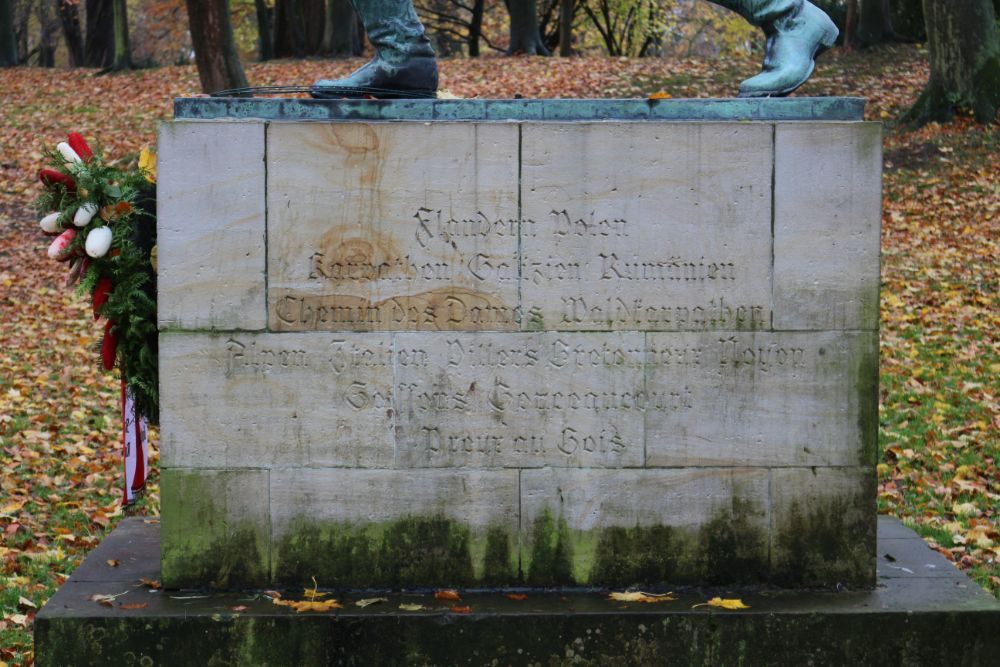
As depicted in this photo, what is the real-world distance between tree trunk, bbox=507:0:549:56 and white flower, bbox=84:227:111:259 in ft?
81.0

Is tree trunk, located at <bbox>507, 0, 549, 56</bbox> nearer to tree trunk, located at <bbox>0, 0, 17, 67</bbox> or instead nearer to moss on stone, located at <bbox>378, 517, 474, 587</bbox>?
tree trunk, located at <bbox>0, 0, 17, 67</bbox>

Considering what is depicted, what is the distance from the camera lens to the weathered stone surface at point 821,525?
5.38 meters

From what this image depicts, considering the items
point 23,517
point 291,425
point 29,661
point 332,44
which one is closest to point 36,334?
point 23,517

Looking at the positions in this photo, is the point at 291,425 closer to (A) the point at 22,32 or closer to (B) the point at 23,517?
(B) the point at 23,517

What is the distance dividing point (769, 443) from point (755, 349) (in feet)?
1.26

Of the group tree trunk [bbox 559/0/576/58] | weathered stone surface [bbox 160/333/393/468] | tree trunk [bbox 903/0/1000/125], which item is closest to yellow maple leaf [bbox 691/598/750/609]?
weathered stone surface [bbox 160/333/393/468]

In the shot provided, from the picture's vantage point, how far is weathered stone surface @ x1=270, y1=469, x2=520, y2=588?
538cm

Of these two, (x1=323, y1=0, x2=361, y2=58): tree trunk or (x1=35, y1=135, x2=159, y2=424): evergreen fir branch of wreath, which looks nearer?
(x1=35, y1=135, x2=159, y2=424): evergreen fir branch of wreath

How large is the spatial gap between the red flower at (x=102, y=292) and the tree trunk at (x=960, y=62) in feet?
53.6

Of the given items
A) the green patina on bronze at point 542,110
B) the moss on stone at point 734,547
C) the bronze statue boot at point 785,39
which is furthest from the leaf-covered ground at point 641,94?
the bronze statue boot at point 785,39

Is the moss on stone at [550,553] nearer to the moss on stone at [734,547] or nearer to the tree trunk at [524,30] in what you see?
the moss on stone at [734,547]

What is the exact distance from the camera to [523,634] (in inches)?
201

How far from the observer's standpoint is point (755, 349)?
17.6 ft

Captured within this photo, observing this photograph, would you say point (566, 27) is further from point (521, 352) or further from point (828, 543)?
point (828, 543)
